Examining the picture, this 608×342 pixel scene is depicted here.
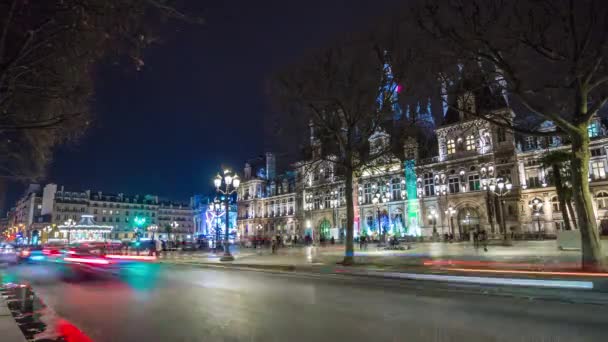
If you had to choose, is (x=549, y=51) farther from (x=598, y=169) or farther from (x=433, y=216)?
(x=433, y=216)

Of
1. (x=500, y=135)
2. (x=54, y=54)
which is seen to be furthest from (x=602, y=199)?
(x=54, y=54)

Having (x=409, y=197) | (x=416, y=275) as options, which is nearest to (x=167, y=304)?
(x=416, y=275)

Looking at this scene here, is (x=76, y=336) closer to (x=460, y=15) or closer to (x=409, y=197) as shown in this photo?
(x=460, y=15)

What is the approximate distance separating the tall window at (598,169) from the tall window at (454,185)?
14.7 metres

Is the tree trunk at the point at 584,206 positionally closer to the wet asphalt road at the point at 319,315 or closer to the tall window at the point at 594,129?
the wet asphalt road at the point at 319,315

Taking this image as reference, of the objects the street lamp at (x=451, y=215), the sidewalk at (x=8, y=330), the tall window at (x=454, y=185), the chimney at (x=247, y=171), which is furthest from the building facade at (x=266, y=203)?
the sidewalk at (x=8, y=330)

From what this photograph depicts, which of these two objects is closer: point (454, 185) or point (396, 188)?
point (454, 185)

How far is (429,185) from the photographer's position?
181 feet

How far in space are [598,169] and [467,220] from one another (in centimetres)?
1524

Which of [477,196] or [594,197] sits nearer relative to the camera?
[594,197]

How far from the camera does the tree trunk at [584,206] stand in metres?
12.4

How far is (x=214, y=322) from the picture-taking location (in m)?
7.25

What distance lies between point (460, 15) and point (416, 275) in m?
9.28

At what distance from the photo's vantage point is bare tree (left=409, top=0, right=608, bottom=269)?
1228cm
